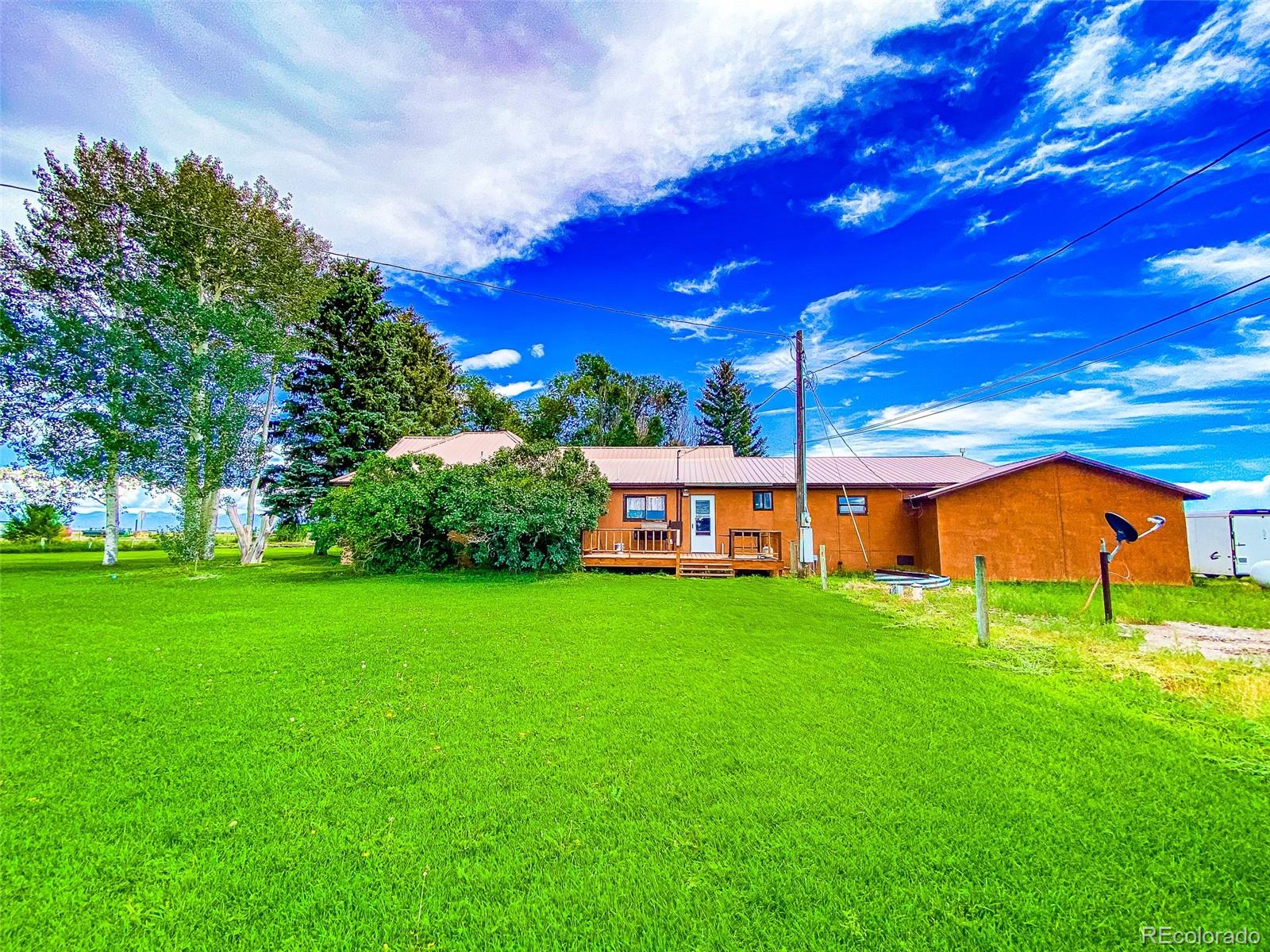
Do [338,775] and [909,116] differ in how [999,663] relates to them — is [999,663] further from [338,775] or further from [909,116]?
[909,116]

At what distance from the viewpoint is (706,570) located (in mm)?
15352

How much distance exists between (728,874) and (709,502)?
50.1 ft

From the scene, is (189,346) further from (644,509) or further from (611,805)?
(611,805)

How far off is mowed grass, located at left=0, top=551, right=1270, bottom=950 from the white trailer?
50.9ft

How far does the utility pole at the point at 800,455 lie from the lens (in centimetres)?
1395

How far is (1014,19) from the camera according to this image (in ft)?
26.9

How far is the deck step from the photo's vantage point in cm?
1525

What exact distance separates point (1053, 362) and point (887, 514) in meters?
6.91

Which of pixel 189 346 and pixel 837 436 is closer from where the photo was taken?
pixel 837 436

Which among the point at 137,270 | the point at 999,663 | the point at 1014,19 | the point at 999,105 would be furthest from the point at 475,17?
the point at 137,270

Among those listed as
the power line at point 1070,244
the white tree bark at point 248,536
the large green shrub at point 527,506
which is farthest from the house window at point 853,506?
the white tree bark at point 248,536

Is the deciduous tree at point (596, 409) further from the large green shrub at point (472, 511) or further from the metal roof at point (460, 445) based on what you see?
the large green shrub at point (472, 511)

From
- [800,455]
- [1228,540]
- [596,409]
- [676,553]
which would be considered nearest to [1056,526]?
[1228,540]

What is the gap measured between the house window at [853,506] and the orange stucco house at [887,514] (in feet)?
0.12
